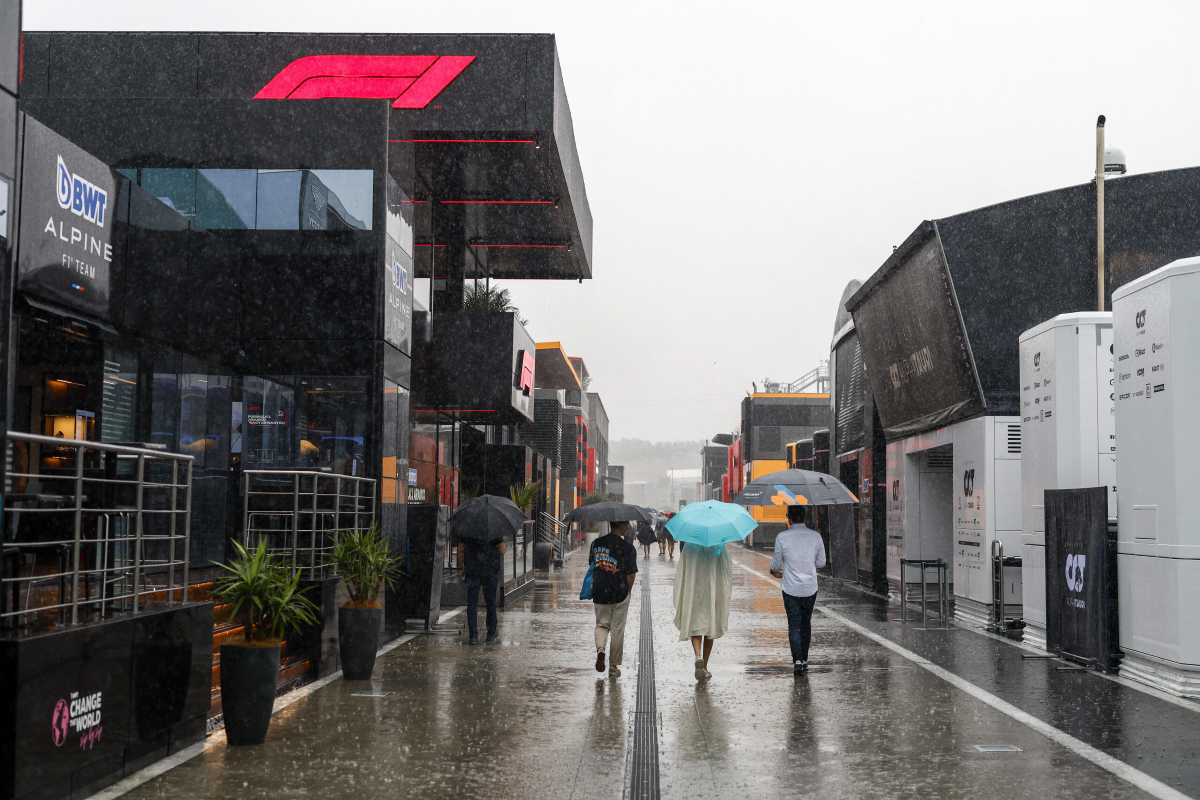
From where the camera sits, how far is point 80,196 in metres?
11.7

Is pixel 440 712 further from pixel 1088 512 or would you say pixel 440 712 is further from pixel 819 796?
pixel 1088 512

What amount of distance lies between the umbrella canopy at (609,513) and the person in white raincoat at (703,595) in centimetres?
64

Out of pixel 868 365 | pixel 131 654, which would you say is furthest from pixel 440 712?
pixel 868 365

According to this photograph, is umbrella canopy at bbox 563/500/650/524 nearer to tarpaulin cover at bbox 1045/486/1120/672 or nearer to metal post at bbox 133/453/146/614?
tarpaulin cover at bbox 1045/486/1120/672

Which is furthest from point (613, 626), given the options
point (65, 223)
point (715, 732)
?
point (65, 223)

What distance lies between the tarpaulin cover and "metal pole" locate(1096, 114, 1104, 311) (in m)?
4.90

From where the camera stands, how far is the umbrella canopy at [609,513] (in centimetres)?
1148

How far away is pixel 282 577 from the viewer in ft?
27.1

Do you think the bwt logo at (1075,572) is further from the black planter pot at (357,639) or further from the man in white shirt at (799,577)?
the black planter pot at (357,639)

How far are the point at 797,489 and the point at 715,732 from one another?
→ 5443 millimetres

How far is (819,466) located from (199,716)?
28646mm

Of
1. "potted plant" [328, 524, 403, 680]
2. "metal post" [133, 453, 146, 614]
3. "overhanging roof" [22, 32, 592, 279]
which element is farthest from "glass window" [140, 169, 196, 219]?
"metal post" [133, 453, 146, 614]

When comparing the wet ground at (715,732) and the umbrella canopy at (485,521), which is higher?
the umbrella canopy at (485,521)

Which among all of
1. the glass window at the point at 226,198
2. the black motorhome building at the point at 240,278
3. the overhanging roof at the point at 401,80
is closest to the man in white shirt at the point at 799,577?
the black motorhome building at the point at 240,278
